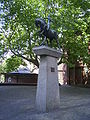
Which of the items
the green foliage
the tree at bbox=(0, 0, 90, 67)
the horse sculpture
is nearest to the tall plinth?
the horse sculpture

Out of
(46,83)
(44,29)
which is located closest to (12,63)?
(44,29)

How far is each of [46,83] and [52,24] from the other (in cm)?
718

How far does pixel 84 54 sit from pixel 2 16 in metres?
8.30

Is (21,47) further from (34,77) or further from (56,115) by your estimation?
(56,115)

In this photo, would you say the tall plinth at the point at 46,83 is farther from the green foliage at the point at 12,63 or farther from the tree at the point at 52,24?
the green foliage at the point at 12,63

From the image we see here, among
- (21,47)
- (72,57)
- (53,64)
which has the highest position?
(21,47)

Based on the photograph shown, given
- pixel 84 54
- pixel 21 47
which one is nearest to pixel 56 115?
pixel 84 54

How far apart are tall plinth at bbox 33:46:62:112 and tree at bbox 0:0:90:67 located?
6212mm

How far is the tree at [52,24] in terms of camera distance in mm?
12469

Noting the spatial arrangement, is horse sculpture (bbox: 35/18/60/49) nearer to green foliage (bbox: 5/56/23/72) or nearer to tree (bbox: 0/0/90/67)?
tree (bbox: 0/0/90/67)

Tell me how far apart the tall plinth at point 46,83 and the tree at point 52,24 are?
621 centimetres

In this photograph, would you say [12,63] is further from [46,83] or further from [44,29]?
[46,83]

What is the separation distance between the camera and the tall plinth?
238 inches

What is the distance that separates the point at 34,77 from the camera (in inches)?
824
